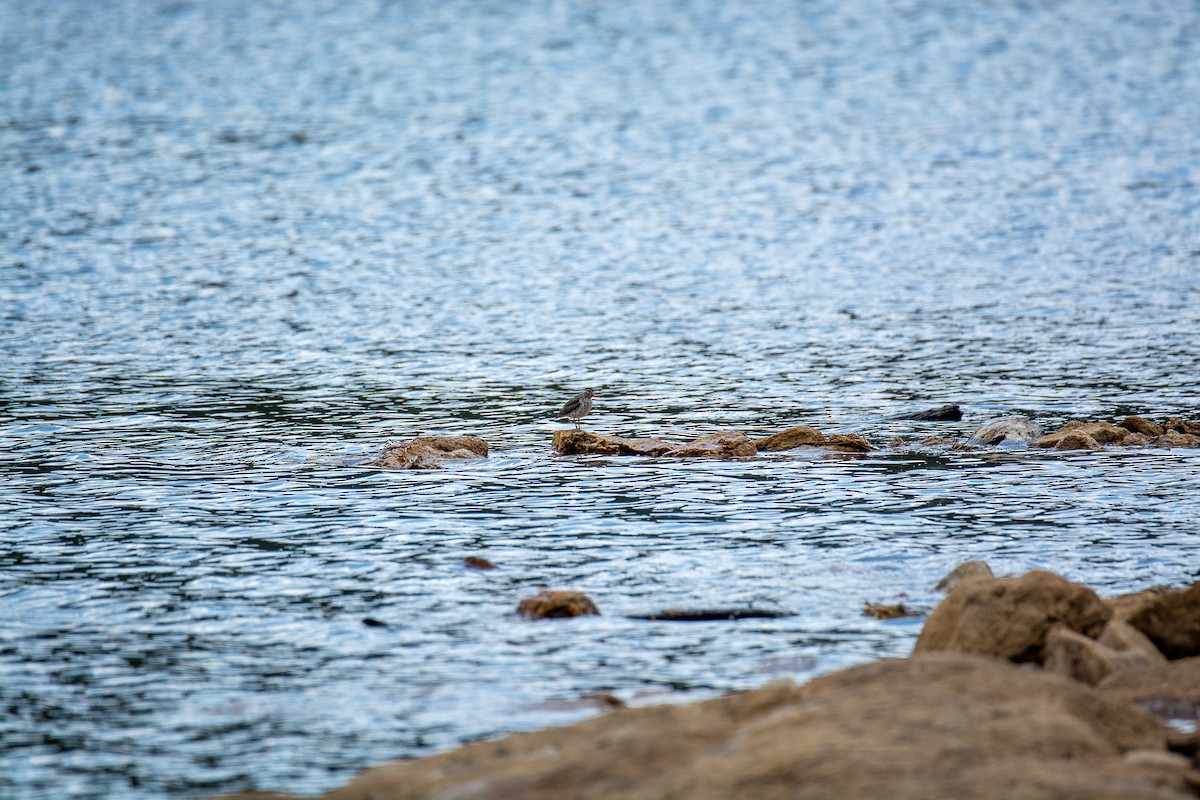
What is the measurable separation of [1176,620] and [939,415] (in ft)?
32.3

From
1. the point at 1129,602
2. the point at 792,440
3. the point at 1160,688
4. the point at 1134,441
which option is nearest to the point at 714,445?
the point at 792,440

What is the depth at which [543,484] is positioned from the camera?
17.7m

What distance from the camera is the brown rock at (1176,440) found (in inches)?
750

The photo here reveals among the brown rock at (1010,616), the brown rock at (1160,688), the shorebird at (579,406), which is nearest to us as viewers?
the brown rock at (1160,688)

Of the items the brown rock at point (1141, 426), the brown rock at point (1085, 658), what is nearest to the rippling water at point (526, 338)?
the brown rock at point (1141, 426)

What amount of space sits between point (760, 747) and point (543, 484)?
9711 mm

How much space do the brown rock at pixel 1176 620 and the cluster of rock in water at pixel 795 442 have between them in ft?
26.4

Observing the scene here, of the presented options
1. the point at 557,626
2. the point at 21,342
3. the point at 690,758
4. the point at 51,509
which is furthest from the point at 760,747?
the point at 21,342

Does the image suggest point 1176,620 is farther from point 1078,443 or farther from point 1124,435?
point 1124,435

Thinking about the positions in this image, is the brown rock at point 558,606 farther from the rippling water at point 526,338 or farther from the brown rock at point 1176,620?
the brown rock at point 1176,620

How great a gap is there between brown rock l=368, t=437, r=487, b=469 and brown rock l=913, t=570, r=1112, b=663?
906 centimetres

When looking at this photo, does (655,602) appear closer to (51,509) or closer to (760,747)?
(760,747)

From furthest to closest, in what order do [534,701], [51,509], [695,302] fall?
[695,302]
[51,509]
[534,701]

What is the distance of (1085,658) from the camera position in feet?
33.3
